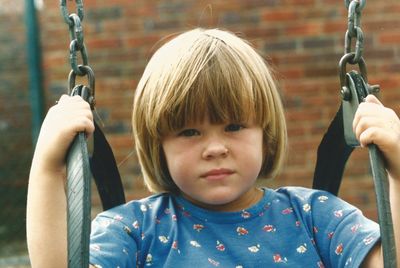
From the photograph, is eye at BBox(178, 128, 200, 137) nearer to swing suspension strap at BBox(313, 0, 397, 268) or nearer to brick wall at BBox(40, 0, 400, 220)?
swing suspension strap at BBox(313, 0, 397, 268)

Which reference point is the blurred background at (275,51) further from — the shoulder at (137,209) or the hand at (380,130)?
the hand at (380,130)

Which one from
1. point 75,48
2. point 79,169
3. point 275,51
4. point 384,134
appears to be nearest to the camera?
point 79,169

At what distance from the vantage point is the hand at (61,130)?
1.64 meters

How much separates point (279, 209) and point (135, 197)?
2284mm

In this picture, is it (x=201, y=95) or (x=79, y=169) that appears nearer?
(x=79, y=169)

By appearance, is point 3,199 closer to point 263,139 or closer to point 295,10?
point 295,10

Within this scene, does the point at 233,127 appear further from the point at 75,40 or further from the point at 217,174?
the point at 75,40

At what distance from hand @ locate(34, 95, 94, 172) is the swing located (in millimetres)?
39

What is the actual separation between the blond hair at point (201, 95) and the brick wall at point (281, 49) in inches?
79.4

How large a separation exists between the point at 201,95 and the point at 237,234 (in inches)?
13.9

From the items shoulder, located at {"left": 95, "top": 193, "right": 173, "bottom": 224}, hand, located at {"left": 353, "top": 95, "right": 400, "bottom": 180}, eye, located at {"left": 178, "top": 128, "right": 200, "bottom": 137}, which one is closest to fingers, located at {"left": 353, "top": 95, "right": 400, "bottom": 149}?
hand, located at {"left": 353, "top": 95, "right": 400, "bottom": 180}

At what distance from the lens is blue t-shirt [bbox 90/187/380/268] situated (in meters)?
1.83

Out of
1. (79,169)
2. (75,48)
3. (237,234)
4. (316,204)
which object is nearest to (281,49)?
(316,204)

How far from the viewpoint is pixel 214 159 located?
1812 millimetres
